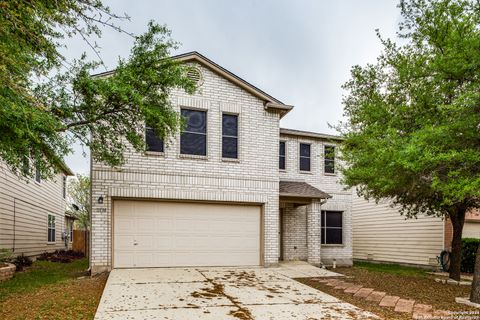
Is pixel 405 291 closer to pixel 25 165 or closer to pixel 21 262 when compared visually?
pixel 25 165

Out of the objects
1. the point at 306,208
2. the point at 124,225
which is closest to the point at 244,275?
the point at 124,225

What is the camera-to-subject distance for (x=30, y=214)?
55.7ft

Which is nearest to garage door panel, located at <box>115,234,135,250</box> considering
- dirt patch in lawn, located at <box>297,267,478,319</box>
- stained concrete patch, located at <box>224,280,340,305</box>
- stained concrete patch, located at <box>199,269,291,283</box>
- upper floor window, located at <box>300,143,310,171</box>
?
stained concrete patch, located at <box>199,269,291,283</box>

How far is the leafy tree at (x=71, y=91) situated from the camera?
5871 millimetres

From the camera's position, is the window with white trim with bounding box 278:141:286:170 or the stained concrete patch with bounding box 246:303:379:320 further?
the window with white trim with bounding box 278:141:286:170

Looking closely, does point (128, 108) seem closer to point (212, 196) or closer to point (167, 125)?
point (167, 125)

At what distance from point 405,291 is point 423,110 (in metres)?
4.75

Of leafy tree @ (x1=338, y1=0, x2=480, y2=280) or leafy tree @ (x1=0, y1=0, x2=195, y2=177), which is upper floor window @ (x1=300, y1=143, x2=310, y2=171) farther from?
leafy tree @ (x1=0, y1=0, x2=195, y2=177)

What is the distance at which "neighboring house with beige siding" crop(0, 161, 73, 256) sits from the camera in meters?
14.0

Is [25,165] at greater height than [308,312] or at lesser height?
greater

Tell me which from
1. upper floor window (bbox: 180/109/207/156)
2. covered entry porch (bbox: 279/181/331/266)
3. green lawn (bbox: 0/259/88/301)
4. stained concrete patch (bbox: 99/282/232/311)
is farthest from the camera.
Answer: covered entry porch (bbox: 279/181/331/266)

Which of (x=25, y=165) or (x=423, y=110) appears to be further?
(x=423, y=110)

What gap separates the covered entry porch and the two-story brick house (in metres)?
0.13

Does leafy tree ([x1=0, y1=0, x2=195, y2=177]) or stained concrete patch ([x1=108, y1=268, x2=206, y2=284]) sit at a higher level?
leafy tree ([x1=0, y1=0, x2=195, y2=177])
